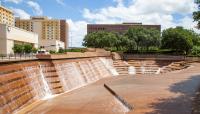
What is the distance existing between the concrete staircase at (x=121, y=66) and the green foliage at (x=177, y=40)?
1555cm

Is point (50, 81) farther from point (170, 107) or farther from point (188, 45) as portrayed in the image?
point (188, 45)

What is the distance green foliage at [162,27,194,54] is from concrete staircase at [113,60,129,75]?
15.5 metres

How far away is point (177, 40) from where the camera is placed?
223 ft

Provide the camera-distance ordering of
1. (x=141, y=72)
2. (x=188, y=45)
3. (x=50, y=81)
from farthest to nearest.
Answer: (x=188, y=45)
(x=141, y=72)
(x=50, y=81)

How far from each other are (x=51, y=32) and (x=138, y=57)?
126 m

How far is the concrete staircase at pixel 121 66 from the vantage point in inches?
2060

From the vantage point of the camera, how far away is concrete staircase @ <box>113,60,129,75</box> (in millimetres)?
52328

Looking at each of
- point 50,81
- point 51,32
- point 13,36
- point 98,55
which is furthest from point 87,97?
point 51,32

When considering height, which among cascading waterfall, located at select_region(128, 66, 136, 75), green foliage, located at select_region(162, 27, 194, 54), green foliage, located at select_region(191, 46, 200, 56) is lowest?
cascading waterfall, located at select_region(128, 66, 136, 75)

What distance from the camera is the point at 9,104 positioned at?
802 inches

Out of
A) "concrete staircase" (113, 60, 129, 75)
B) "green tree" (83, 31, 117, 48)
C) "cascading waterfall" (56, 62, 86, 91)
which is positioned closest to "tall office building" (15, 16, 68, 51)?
"green tree" (83, 31, 117, 48)

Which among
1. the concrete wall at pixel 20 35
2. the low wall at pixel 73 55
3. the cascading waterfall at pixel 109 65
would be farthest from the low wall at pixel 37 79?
the concrete wall at pixel 20 35

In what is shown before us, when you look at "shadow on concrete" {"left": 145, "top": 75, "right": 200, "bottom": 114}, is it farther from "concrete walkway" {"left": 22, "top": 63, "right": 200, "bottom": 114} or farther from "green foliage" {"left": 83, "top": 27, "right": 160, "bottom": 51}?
"green foliage" {"left": 83, "top": 27, "right": 160, "bottom": 51}

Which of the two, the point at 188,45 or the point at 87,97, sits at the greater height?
the point at 188,45
